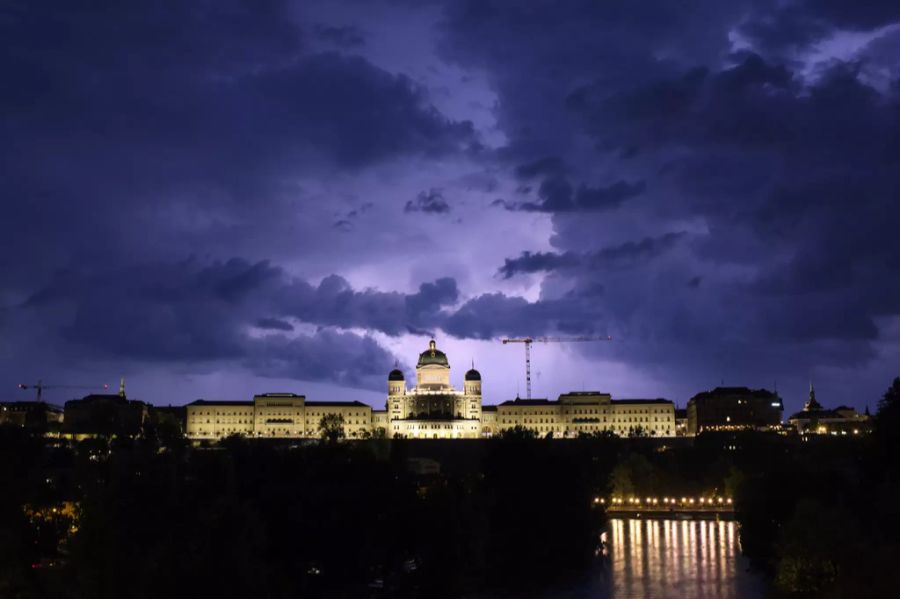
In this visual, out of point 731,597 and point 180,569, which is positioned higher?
point 180,569

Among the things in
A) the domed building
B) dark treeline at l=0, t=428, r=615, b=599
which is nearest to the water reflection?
dark treeline at l=0, t=428, r=615, b=599

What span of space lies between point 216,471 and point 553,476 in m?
27.1

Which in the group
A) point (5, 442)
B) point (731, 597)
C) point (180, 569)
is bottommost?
point (731, 597)

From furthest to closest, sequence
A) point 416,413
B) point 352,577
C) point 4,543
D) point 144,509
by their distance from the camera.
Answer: point 416,413, point 352,577, point 144,509, point 4,543

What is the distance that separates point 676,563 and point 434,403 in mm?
118887

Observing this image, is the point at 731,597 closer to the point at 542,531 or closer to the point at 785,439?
the point at 542,531

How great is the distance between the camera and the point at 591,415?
19275cm

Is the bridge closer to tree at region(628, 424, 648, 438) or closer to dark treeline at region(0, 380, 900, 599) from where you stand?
dark treeline at region(0, 380, 900, 599)

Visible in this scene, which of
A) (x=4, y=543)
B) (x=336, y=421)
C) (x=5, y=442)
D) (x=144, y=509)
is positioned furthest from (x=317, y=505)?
(x=336, y=421)

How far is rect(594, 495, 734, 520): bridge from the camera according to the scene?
102 m

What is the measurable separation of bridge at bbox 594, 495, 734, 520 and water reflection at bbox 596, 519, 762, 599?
801cm

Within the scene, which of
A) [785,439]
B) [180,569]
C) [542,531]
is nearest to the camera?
[180,569]

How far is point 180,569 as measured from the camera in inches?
1168

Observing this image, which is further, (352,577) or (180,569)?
(352,577)
